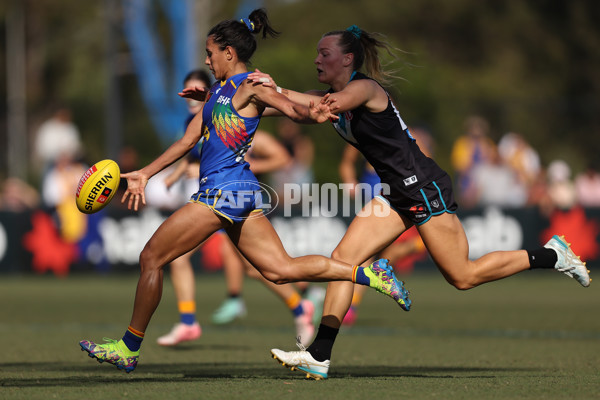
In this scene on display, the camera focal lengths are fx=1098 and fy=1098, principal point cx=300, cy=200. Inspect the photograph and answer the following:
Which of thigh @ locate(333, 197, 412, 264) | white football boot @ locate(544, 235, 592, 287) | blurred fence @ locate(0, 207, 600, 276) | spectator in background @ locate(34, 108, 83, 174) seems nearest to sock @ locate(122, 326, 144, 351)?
thigh @ locate(333, 197, 412, 264)

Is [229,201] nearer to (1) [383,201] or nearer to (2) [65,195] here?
(1) [383,201]

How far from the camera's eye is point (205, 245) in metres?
19.4

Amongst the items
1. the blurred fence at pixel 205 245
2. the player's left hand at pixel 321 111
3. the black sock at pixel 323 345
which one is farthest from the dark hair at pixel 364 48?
the blurred fence at pixel 205 245

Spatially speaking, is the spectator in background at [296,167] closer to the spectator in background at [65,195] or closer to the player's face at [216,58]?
the spectator in background at [65,195]

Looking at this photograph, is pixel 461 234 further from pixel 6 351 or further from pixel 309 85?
pixel 309 85

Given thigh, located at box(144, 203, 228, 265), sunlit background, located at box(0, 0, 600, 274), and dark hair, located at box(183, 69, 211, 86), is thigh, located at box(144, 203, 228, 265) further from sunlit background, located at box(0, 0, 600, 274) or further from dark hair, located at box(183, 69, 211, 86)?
dark hair, located at box(183, 69, 211, 86)

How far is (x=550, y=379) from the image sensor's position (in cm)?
745

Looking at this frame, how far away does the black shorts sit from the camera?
763 cm

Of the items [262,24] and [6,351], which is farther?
[6,351]

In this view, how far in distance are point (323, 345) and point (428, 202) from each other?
1.24 m

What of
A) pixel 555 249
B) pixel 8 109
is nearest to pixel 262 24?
pixel 555 249

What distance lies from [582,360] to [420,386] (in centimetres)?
216

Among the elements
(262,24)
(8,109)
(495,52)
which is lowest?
(262,24)

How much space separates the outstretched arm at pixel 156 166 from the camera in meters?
7.35
